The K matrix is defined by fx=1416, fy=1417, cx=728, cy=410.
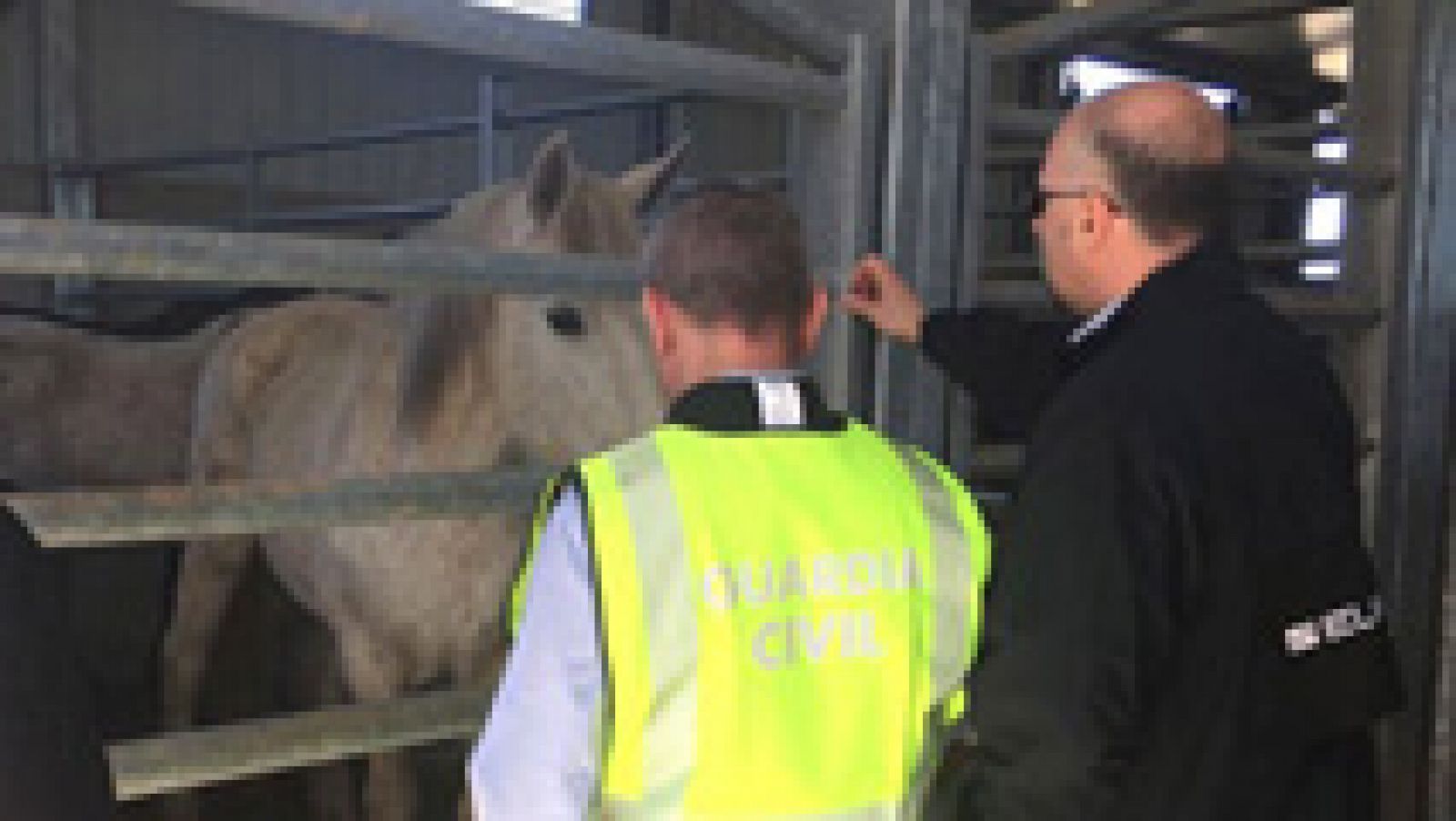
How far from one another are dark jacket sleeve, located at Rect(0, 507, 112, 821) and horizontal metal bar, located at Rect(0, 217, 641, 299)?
55 centimetres

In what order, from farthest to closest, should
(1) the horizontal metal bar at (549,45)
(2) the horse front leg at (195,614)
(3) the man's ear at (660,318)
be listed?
1. (2) the horse front leg at (195,614)
2. (1) the horizontal metal bar at (549,45)
3. (3) the man's ear at (660,318)

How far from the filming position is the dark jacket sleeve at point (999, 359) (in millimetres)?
1859

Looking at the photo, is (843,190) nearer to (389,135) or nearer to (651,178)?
(651,178)

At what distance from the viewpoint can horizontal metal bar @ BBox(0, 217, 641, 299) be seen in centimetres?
136

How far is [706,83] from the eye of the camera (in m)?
1.86

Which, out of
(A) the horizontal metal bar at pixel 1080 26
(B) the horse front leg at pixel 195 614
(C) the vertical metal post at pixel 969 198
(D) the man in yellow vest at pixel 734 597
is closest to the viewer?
(D) the man in yellow vest at pixel 734 597

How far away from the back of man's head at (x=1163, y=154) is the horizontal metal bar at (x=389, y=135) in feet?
8.22

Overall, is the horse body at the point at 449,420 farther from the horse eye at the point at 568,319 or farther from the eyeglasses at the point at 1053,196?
the eyeglasses at the point at 1053,196

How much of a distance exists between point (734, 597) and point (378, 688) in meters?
1.78

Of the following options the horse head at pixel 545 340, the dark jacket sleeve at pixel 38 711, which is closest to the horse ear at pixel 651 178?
the horse head at pixel 545 340

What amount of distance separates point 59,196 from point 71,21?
31.8 inches

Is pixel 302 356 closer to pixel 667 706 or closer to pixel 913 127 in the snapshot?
pixel 913 127

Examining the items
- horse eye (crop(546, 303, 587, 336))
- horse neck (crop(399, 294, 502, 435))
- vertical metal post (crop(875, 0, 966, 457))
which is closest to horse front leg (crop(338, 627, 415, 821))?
horse neck (crop(399, 294, 502, 435))

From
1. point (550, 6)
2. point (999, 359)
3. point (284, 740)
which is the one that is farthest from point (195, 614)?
point (550, 6)
